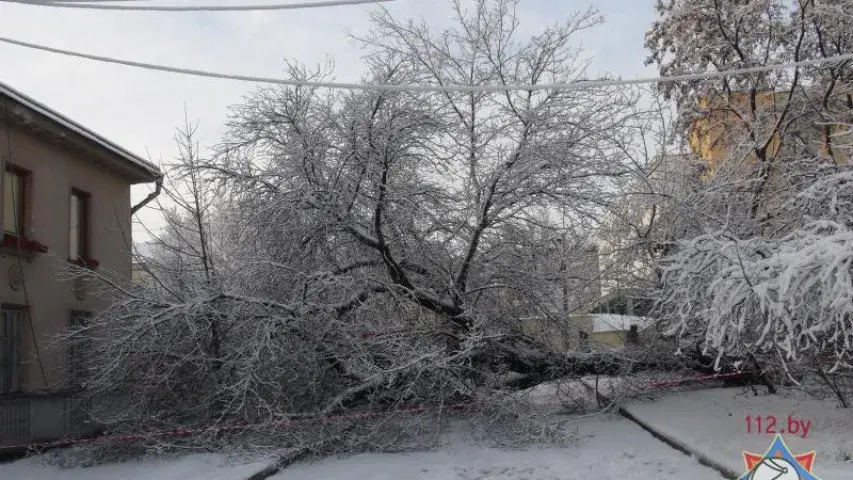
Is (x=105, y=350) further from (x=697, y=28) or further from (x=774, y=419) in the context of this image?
(x=697, y=28)

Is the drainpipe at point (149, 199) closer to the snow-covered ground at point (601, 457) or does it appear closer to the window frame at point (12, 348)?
the window frame at point (12, 348)

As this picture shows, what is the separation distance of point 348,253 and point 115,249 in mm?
5975

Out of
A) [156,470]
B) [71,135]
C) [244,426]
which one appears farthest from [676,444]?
[71,135]

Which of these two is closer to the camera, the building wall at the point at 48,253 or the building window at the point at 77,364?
the building window at the point at 77,364

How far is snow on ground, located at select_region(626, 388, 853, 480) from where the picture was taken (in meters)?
7.96

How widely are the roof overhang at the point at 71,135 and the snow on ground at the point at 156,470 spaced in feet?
18.0

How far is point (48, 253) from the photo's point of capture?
1335 cm

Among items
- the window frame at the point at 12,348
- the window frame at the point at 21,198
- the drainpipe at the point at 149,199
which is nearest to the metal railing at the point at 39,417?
the window frame at the point at 12,348

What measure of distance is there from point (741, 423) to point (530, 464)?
3.01 m

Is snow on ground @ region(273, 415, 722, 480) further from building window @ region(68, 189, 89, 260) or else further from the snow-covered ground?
building window @ region(68, 189, 89, 260)

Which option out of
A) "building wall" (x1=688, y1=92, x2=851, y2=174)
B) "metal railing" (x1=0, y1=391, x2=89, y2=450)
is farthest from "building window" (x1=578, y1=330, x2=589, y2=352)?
"metal railing" (x1=0, y1=391, x2=89, y2=450)

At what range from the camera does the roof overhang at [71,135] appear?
40.8 ft

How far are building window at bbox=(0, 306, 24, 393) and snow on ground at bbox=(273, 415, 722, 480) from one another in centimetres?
574

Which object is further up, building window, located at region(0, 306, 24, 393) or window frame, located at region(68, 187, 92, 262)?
window frame, located at region(68, 187, 92, 262)
